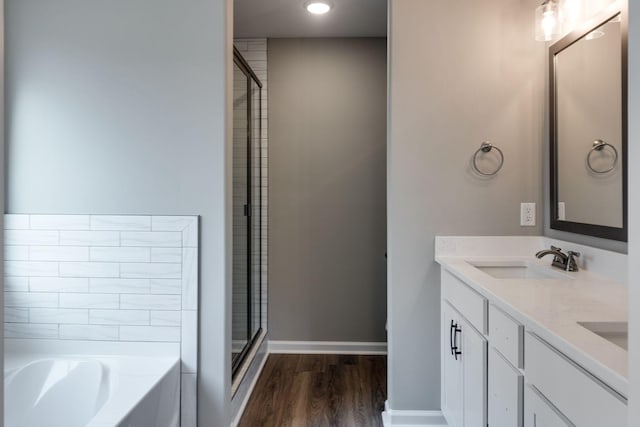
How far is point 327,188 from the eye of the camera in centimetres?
351

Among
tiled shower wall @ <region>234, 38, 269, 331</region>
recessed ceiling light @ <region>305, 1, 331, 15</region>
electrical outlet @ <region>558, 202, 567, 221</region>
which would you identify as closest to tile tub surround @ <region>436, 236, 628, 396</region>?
electrical outlet @ <region>558, 202, 567, 221</region>

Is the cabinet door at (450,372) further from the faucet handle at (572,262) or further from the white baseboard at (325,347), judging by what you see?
the white baseboard at (325,347)

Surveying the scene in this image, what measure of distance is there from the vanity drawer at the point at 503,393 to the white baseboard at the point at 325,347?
2014 millimetres

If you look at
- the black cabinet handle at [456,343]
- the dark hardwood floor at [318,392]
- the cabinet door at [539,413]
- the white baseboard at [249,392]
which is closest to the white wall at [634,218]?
the cabinet door at [539,413]

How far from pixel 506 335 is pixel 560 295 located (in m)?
0.24

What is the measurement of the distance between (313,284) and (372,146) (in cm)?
123

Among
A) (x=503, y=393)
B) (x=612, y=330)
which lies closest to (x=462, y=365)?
(x=503, y=393)

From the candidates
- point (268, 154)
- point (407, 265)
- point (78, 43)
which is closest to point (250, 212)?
point (268, 154)

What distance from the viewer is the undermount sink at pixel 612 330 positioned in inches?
45.0

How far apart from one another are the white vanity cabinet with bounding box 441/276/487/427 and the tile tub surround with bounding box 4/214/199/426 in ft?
4.02

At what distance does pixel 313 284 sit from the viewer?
11.6 feet

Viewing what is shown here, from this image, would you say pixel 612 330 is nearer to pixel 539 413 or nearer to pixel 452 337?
pixel 539 413

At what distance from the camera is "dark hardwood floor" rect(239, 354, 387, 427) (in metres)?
2.48

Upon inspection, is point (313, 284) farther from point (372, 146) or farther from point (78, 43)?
point (78, 43)
